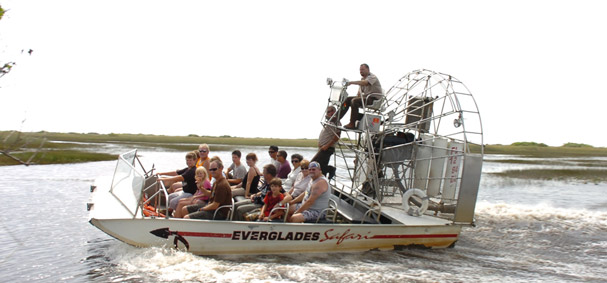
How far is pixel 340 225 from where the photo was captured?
9273 mm

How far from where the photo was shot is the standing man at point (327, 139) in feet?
37.6

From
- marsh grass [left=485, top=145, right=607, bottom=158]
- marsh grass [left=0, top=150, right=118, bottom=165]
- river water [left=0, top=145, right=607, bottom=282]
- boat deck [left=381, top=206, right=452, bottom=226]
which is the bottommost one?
marsh grass [left=0, top=150, right=118, bottom=165]

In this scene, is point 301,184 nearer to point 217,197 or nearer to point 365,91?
point 217,197

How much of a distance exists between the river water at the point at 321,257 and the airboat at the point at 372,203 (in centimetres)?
29

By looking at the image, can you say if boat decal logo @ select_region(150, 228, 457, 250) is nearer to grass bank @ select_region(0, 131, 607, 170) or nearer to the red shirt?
the red shirt

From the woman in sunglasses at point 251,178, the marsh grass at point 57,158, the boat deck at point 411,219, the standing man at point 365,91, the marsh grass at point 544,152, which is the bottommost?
the marsh grass at point 57,158

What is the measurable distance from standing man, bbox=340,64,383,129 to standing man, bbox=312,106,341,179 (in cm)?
36

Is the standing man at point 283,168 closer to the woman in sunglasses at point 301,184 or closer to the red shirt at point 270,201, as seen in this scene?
the woman in sunglasses at point 301,184

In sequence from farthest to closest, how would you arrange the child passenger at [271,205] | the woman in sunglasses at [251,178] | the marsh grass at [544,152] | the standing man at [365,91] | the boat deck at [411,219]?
the marsh grass at [544,152] → the standing man at [365,91] → the boat deck at [411,219] → the woman in sunglasses at [251,178] → the child passenger at [271,205]

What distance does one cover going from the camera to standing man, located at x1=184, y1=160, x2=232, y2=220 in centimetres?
837

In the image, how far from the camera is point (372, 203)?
32.4 feet

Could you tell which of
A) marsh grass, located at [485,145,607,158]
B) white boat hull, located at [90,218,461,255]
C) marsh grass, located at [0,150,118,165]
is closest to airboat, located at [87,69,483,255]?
white boat hull, located at [90,218,461,255]

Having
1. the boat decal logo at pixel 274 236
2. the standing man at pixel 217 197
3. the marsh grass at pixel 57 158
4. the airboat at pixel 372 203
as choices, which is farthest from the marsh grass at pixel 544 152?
the standing man at pixel 217 197

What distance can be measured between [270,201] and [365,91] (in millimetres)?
4010
